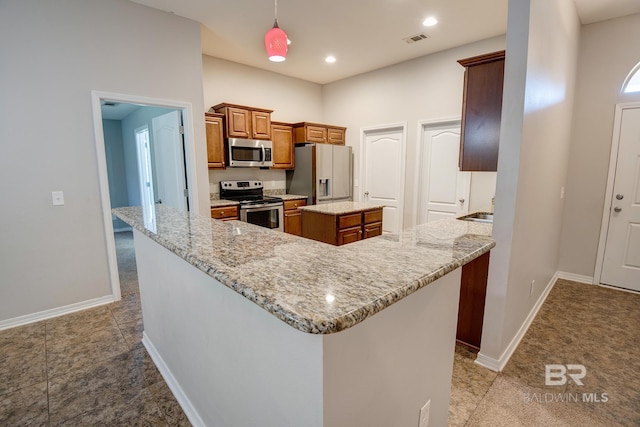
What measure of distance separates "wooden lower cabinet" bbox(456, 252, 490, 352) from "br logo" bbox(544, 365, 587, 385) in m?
0.42

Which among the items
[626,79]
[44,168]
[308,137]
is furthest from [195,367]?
[626,79]

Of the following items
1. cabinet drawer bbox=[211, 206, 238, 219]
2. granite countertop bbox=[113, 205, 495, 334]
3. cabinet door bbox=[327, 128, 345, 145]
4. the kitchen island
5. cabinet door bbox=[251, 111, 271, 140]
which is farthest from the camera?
cabinet door bbox=[327, 128, 345, 145]

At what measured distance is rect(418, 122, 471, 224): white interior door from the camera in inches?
165

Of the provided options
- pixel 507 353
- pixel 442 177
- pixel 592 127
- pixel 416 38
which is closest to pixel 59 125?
pixel 416 38

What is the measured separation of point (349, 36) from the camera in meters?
3.66

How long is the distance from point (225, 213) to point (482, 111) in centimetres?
319

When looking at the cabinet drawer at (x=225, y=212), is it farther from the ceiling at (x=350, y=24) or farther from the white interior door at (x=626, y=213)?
the white interior door at (x=626, y=213)

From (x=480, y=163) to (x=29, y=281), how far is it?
12.5ft

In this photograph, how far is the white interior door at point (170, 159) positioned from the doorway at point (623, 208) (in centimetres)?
481

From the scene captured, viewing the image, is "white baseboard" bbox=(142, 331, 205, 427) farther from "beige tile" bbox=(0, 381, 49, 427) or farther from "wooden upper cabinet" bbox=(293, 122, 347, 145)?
"wooden upper cabinet" bbox=(293, 122, 347, 145)


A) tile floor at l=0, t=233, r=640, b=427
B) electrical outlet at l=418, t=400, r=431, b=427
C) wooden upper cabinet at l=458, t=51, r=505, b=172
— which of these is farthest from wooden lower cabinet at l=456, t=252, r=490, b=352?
electrical outlet at l=418, t=400, r=431, b=427

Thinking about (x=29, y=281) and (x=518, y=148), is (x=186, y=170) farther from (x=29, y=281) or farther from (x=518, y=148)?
(x=518, y=148)

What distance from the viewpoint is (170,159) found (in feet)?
11.8

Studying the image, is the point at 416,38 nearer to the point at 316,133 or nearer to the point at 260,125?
the point at 316,133
